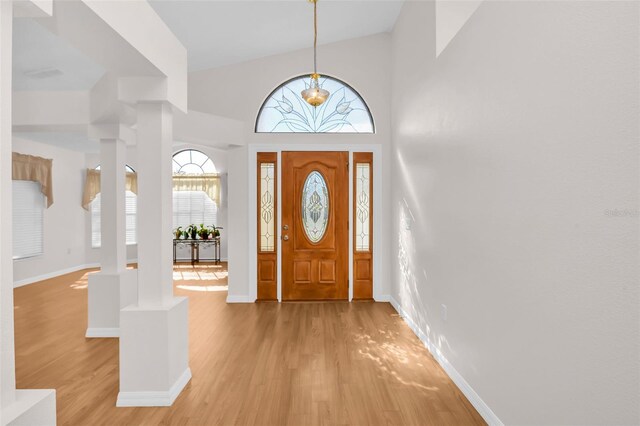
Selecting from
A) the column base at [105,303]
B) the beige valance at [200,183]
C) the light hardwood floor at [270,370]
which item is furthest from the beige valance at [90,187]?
the column base at [105,303]

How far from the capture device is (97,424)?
7.77 ft

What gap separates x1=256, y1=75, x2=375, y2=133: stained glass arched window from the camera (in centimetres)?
555

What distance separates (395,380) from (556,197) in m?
1.91

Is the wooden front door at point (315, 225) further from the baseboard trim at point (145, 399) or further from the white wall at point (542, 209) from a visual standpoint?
the baseboard trim at point (145, 399)

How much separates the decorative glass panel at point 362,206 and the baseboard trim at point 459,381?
152cm

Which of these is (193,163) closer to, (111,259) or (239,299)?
(239,299)

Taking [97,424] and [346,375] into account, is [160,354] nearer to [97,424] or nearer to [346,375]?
[97,424]

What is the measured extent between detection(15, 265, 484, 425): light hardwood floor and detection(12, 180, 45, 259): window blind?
235cm

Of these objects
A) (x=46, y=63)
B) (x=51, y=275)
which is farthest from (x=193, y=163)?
(x=46, y=63)

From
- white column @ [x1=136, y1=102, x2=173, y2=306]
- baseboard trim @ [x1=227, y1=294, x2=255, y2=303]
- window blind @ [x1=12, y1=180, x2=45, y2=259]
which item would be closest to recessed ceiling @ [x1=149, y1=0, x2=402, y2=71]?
white column @ [x1=136, y1=102, x2=173, y2=306]

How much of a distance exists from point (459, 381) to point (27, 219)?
7776 mm

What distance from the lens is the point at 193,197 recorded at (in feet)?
32.6

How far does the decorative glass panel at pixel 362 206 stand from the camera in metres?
5.56

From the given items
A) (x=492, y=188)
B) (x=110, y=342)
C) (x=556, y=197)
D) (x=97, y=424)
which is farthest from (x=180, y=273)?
(x=556, y=197)
